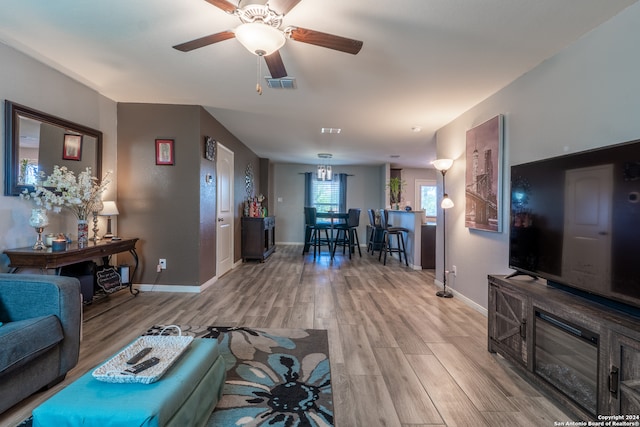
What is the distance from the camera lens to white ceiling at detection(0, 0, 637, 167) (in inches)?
70.6

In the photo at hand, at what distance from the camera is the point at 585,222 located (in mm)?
1573

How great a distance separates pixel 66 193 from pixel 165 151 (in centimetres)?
Result: 121

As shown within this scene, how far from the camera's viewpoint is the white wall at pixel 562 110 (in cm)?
168

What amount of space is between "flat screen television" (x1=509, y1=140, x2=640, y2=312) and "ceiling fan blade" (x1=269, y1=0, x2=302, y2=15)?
70.1 inches

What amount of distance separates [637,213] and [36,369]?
3192mm

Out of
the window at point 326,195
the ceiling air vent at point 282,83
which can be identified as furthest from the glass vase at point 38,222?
the window at point 326,195

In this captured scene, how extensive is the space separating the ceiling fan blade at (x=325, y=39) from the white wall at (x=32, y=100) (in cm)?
246

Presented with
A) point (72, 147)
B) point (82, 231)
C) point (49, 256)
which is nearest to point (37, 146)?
point (72, 147)

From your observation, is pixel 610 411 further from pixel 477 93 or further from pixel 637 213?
pixel 477 93

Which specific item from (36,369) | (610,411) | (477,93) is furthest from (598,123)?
(36,369)

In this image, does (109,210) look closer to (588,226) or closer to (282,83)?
(282,83)

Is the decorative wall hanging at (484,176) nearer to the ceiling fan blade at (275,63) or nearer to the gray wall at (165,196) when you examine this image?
the ceiling fan blade at (275,63)

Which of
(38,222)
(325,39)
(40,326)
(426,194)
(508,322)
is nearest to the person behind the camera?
(40,326)

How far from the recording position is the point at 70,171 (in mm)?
2904
